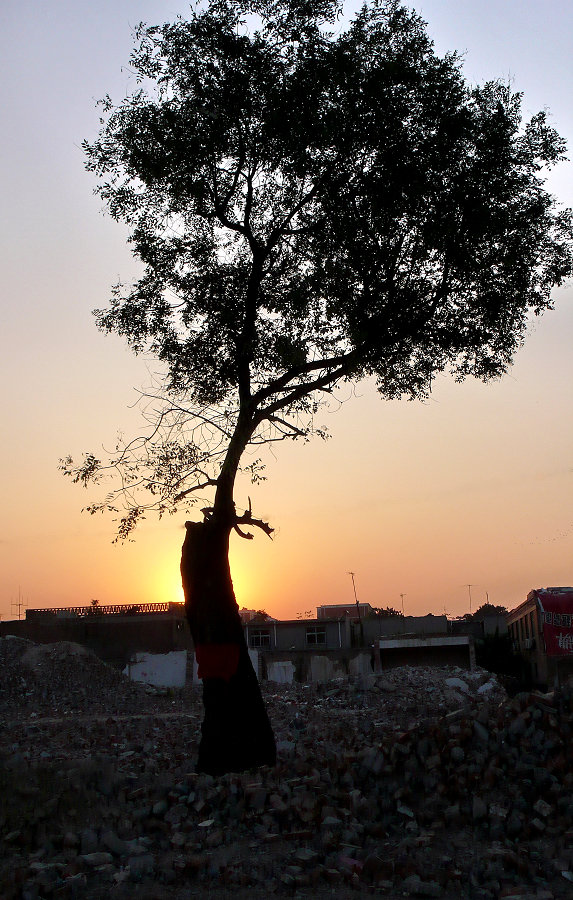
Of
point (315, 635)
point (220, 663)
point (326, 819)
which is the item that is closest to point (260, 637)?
point (315, 635)

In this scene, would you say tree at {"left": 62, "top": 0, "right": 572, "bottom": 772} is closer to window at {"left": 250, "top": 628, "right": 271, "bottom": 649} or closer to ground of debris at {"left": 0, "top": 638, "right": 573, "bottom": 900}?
ground of debris at {"left": 0, "top": 638, "right": 573, "bottom": 900}

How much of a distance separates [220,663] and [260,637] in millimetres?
54063

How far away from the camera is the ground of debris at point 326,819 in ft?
25.6

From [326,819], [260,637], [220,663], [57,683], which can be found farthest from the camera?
[260,637]

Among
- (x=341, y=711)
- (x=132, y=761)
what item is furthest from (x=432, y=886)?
(x=341, y=711)

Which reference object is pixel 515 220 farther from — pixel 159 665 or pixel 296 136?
pixel 159 665

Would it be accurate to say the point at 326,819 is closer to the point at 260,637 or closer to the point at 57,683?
the point at 57,683

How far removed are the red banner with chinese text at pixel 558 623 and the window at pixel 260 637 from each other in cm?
2748

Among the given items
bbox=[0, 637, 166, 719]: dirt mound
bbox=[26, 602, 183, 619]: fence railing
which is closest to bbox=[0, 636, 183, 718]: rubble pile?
bbox=[0, 637, 166, 719]: dirt mound

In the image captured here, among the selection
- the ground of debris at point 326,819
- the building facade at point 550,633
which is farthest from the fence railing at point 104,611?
the ground of debris at point 326,819

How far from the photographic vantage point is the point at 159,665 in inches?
2061

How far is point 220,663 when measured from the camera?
12602mm

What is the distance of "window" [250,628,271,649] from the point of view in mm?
65188

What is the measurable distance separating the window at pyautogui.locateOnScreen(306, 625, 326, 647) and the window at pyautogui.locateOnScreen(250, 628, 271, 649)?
3.12 metres
